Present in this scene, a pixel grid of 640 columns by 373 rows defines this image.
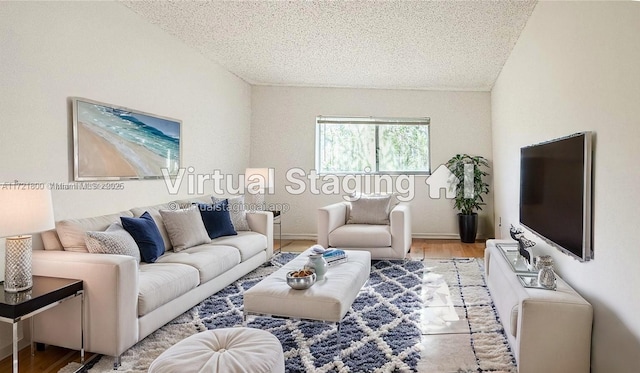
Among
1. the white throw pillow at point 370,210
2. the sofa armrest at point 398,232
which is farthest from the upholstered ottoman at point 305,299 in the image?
the white throw pillow at point 370,210

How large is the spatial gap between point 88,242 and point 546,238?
121 inches

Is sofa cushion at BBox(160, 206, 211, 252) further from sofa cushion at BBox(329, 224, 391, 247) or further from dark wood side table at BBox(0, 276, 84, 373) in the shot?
sofa cushion at BBox(329, 224, 391, 247)

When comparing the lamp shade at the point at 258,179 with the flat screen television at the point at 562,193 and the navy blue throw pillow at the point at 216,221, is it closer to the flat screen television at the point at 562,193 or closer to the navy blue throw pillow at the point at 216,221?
Result: the navy blue throw pillow at the point at 216,221

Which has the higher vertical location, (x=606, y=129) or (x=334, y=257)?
(x=606, y=129)

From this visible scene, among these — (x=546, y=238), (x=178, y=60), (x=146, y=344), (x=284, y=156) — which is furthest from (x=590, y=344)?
(x=284, y=156)

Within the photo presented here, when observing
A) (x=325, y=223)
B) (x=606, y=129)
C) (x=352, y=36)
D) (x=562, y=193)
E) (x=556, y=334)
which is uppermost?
(x=352, y=36)

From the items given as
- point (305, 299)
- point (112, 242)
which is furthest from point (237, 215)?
point (305, 299)

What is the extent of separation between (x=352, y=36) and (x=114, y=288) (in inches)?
124

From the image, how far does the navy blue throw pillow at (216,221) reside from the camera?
12.7ft

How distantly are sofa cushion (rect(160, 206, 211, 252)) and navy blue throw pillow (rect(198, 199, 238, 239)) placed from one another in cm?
25

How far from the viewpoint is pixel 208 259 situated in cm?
312

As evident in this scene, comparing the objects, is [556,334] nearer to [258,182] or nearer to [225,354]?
[225,354]

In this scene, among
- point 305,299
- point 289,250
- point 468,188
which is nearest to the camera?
point 305,299

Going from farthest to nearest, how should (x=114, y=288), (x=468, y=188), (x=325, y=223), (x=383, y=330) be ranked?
(x=468, y=188) < (x=325, y=223) < (x=383, y=330) < (x=114, y=288)
